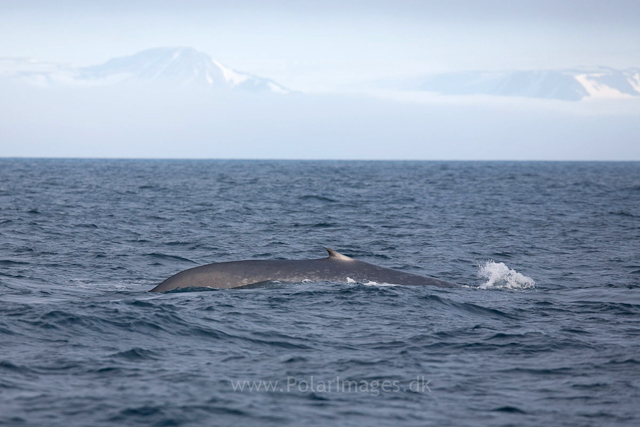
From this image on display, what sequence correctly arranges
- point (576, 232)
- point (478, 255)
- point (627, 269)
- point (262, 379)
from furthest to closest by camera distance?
point (576, 232)
point (478, 255)
point (627, 269)
point (262, 379)

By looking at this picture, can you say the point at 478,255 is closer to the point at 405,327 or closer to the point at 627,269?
the point at 627,269

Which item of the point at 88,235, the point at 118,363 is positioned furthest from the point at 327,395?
the point at 88,235

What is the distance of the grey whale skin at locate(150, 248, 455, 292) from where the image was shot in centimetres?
1476

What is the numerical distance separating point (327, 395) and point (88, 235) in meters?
18.9

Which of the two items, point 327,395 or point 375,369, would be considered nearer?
point 327,395

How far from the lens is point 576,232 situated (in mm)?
28969

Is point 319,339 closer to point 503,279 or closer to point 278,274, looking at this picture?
point 278,274

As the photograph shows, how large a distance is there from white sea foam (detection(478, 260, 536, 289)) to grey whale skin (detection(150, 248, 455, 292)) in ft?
7.82

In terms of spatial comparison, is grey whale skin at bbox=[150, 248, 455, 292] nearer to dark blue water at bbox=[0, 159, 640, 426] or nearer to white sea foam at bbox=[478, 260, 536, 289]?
dark blue water at bbox=[0, 159, 640, 426]

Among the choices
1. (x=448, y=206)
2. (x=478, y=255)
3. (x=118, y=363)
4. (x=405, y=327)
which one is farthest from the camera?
(x=448, y=206)

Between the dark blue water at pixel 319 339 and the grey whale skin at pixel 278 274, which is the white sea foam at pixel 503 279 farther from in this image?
the grey whale skin at pixel 278 274

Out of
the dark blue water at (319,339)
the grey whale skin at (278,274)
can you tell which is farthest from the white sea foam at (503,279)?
the grey whale skin at (278,274)

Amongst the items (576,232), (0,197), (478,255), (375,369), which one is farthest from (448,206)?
(375,369)

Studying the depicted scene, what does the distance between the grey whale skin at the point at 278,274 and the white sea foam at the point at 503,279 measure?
238 cm
